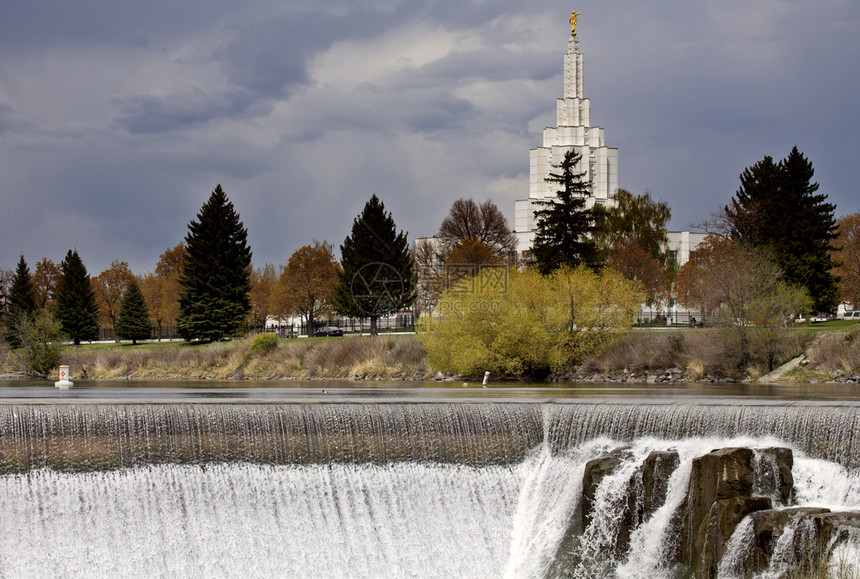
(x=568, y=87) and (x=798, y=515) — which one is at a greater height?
(x=568, y=87)

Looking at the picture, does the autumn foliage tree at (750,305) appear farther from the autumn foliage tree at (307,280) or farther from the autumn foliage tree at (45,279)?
the autumn foliage tree at (45,279)

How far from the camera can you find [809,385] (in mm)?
32000

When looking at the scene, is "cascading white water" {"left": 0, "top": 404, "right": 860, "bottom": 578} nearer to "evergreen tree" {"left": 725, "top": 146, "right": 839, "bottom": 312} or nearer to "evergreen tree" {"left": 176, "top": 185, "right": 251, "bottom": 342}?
"evergreen tree" {"left": 725, "top": 146, "right": 839, "bottom": 312}

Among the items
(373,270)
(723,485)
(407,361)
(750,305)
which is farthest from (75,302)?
(723,485)

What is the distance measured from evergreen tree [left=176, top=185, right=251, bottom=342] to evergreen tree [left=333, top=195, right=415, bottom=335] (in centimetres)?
828

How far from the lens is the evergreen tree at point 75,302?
71.3 metres

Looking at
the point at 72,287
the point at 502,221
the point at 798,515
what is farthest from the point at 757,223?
the point at 72,287

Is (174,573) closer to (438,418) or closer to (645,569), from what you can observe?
(438,418)

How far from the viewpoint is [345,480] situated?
17766 millimetres

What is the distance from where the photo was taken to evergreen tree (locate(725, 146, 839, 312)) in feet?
160

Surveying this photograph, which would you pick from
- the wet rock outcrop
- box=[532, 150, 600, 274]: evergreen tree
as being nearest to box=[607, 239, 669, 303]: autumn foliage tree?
box=[532, 150, 600, 274]: evergreen tree

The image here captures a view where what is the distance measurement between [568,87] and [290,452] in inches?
3677

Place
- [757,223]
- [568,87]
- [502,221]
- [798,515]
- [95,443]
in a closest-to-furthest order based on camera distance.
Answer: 1. [798,515]
2. [95,443]
3. [757,223]
4. [502,221]
5. [568,87]
